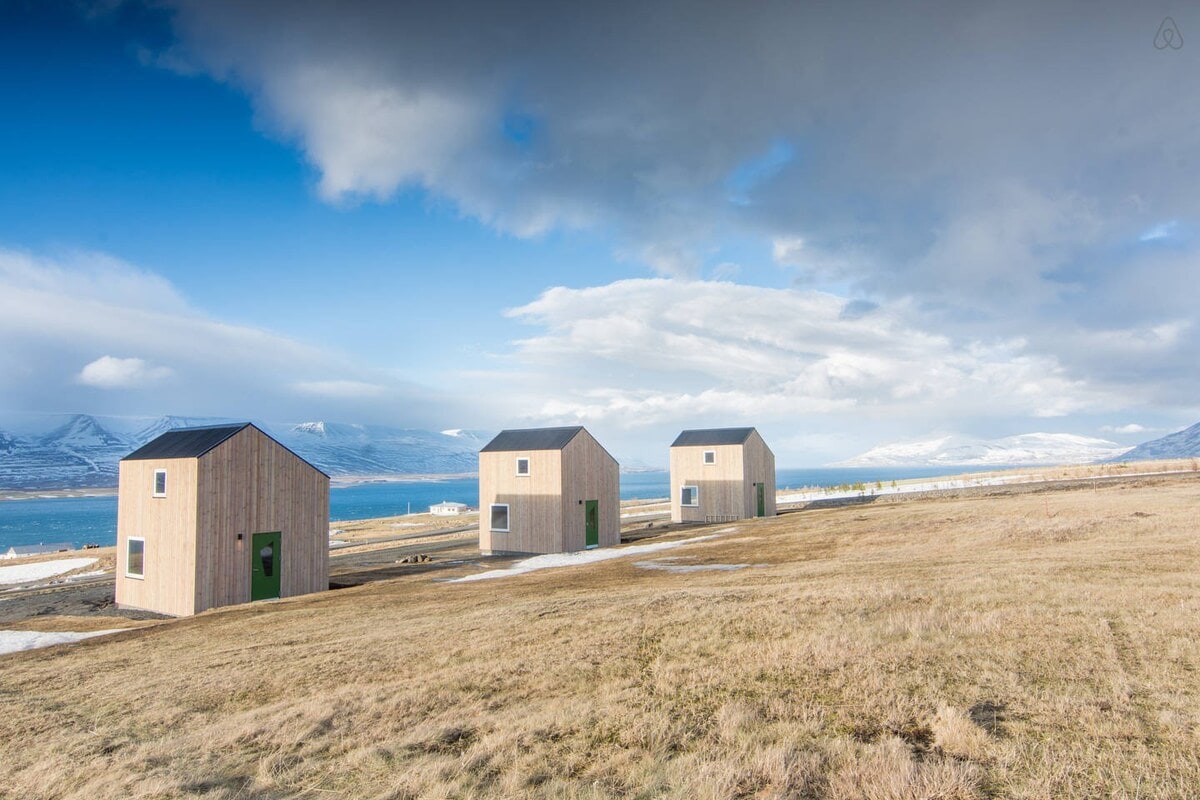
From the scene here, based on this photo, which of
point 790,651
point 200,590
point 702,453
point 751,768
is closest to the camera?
point 751,768

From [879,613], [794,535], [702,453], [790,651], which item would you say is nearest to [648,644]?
[790,651]

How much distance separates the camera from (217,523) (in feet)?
76.8

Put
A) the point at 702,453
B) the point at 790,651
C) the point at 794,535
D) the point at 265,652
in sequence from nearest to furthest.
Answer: the point at 790,651 < the point at 265,652 < the point at 794,535 < the point at 702,453

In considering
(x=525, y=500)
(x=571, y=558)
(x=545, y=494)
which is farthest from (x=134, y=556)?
(x=545, y=494)

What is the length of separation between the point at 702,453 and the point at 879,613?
120ft

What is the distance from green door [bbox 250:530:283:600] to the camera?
24.2 m

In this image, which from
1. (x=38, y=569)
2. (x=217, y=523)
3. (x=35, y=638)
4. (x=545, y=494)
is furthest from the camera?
(x=38, y=569)

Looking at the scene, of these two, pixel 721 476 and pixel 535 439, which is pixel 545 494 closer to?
pixel 535 439

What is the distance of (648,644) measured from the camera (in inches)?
425

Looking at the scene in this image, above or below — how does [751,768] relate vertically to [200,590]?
above

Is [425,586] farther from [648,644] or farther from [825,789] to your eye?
[825,789]

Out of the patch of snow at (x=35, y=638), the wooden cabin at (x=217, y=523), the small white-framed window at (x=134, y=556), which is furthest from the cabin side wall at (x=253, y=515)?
the small white-framed window at (x=134, y=556)

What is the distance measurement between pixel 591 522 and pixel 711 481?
45.4ft

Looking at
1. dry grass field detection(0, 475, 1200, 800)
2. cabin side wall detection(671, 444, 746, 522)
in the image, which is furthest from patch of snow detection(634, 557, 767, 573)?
cabin side wall detection(671, 444, 746, 522)
